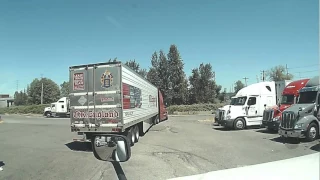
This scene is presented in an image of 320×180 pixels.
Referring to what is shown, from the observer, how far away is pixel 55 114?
49.6m

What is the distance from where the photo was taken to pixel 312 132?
1375cm

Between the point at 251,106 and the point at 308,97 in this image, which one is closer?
the point at 308,97

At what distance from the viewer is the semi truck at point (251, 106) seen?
21.1 meters

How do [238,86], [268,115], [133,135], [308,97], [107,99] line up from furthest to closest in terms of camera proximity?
1. [238,86]
2. [268,115]
3. [308,97]
4. [133,135]
5. [107,99]

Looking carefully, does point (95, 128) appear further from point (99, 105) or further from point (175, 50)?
point (175, 50)

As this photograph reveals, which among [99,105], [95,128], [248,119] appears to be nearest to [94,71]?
[99,105]

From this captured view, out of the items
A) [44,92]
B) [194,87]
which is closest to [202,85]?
[194,87]

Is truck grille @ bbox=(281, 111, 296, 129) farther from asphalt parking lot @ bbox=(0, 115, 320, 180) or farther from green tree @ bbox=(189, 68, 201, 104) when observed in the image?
green tree @ bbox=(189, 68, 201, 104)

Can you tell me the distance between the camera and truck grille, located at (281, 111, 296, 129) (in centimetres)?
1375

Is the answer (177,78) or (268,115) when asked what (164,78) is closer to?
(177,78)

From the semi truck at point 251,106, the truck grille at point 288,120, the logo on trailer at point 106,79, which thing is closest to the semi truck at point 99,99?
the logo on trailer at point 106,79

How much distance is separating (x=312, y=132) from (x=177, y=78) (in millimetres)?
43130

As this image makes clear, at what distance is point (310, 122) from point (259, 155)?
15.8 ft

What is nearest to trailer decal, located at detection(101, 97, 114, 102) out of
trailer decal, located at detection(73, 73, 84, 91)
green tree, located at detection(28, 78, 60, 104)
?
trailer decal, located at detection(73, 73, 84, 91)
